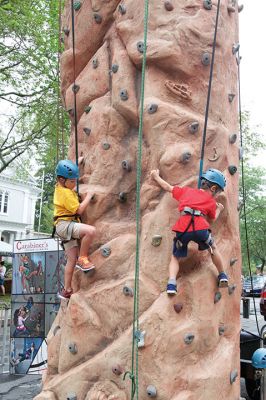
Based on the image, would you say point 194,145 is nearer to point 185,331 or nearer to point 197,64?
point 197,64

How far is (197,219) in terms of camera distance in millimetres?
3996

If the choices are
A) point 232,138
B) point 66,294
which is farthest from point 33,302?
point 232,138

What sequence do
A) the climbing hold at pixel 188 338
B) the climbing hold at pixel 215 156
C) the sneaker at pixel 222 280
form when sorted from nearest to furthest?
1. the climbing hold at pixel 188 338
2. the sneaker at pixel 222 280
3. the climbing hold at pixel 215 156

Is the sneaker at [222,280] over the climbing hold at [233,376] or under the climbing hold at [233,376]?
over

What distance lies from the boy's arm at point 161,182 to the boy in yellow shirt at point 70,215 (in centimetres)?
70

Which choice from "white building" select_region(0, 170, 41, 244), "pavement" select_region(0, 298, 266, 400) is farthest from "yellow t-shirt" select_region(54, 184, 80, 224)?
"white building" select_region(0, 170, 41, 244)

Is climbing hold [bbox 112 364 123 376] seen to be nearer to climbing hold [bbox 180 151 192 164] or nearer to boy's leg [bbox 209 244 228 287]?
boy's leg [bbox 209 244 228 287]

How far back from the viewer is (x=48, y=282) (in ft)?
26.3

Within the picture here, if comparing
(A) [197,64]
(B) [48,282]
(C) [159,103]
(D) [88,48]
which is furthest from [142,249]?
Result: (B) [48,282]

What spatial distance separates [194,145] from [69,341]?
223 cm

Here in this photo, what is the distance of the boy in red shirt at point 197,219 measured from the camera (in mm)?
3998

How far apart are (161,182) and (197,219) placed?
23.9 inches

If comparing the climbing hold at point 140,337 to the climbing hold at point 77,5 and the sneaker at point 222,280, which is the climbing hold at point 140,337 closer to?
the sneaker at point 222,280

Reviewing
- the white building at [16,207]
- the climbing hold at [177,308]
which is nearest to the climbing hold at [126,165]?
the climbing hold at [177,308]
